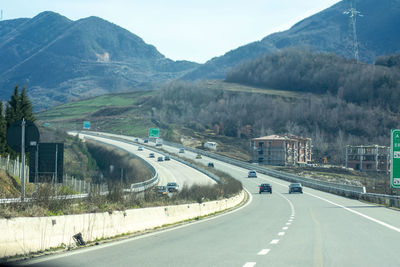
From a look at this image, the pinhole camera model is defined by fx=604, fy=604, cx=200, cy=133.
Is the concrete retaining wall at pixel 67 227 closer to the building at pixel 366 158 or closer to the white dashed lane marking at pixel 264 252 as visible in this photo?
the white dashed lane marking at pixel 264 252

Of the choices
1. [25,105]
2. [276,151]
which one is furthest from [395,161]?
[276,151]

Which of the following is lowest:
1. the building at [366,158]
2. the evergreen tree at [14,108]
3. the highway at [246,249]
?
the building at [366,158]

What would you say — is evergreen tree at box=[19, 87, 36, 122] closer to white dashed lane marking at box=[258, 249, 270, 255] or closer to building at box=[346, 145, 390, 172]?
white dashed lane marking at box=[258, 249, 270, 255]

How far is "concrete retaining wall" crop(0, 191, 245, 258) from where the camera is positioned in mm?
10695

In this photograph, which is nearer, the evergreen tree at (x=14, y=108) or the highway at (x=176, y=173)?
the evergreen tree at (x=14, y=108)

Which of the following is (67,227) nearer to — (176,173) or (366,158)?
(176,173)

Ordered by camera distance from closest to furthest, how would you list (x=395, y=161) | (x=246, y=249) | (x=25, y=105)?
(x=246, y=249) → (x=395, y=161) → (x=25, y=105)

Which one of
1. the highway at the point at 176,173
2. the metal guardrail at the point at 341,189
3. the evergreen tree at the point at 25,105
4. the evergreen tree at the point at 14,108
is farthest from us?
the highway at the point at 176,173

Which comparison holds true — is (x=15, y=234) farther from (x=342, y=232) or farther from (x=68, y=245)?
(x=342, y=232)

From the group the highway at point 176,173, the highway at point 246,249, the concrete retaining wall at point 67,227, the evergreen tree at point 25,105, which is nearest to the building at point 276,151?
the highway at point 176,173

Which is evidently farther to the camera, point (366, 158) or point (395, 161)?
point (366, 158)

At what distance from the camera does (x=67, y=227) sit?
12906mm

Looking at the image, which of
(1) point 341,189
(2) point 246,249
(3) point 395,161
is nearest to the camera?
(2) point 246,249

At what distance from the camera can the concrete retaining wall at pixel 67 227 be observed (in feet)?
35.1
